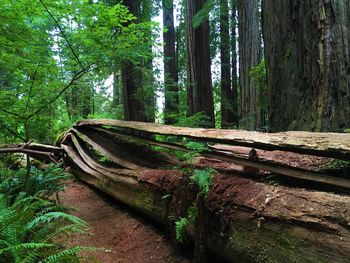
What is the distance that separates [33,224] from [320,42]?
3.98 meters

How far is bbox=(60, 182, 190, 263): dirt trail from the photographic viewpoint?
3492mm

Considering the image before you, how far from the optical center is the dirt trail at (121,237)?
11.5ft

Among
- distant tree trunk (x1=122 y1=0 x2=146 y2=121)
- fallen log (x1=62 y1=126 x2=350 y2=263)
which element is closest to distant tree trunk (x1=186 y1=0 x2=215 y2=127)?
distant tree trunk (x1=122 y1=0 x2=146 y2=121)

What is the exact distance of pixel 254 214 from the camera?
8.00 feet

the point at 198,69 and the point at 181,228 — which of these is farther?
the point at 198,69

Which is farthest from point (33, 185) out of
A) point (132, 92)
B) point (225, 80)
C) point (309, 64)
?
point (225, 80)

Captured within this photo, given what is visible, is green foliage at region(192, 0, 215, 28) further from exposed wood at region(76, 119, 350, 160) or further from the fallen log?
exposed wood at region(76, 119, 350, 160)

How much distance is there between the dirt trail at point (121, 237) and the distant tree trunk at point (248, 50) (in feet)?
14.2

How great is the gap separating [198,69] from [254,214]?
20.8 ft

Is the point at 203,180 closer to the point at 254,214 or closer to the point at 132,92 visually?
the point at 254,214

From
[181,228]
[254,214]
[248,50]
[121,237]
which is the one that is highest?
[248,50]

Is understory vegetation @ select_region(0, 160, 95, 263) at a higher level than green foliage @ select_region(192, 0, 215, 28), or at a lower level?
lower

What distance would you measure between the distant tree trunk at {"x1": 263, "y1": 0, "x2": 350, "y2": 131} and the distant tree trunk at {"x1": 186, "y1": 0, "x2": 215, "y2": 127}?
366cm

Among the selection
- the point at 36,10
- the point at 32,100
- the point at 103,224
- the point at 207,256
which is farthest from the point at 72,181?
the point at 207,256
